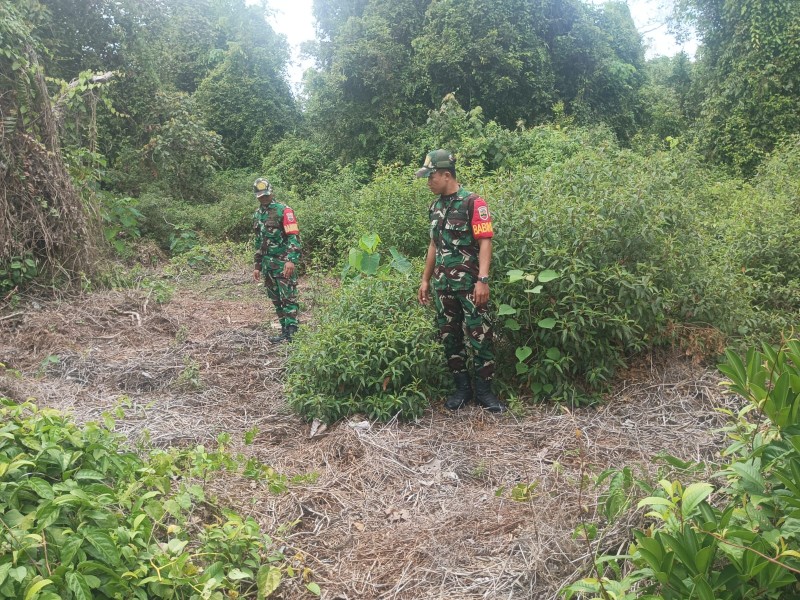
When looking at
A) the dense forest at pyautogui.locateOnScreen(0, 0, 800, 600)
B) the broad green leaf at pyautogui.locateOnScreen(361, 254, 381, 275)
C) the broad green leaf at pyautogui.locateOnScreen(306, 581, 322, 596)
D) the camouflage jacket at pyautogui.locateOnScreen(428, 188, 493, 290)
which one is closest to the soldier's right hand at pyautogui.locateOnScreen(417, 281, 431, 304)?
the dense forest at pyautogui.locateOnScreen(0, 0, 800, 600)

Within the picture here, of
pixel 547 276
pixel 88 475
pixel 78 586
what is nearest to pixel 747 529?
pixel 78 586

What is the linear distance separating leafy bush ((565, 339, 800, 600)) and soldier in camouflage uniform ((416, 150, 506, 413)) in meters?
2.26

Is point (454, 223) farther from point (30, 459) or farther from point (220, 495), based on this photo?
point (30, 459)

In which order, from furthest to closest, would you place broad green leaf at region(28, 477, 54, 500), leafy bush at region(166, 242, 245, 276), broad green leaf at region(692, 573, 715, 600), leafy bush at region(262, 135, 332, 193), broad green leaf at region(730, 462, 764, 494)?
1. leafy bush at region(262, 135, 332, 193)
2. leafy bush at region(166, 242, 245, 276)
3. broad green leaf at region(28, 477, 54, 500)
4. broad green leaf at region(730, 462, 764, 494)
5. broad green leaf at region(692, 573, 715, 600)

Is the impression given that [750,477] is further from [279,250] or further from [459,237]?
[279,250]

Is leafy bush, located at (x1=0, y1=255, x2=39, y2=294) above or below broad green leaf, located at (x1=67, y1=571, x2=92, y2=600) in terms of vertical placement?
above

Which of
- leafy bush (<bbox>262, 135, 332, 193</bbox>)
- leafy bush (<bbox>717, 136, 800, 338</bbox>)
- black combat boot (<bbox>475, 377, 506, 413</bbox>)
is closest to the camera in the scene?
black combat boot (<bbox>475, 377, 506, 413</bbox>)

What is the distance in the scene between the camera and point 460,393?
4.32m

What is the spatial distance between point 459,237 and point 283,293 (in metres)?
2.53

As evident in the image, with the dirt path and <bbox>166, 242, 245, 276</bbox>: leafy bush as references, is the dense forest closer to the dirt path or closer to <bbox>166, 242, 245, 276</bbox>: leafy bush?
<bbox>166, 242, 245, 276</bbox>: leafy bush

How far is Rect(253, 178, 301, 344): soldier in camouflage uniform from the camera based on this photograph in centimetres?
614

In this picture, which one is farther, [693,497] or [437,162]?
[437,162]

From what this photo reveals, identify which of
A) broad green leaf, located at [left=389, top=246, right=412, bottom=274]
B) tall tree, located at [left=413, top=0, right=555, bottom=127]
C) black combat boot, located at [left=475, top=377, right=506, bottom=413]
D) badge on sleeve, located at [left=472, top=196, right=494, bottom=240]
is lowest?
black combat boot, located at [left=475, top=377, right=506, bottom=413]

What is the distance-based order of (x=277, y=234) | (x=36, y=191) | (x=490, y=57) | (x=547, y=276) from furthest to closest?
1. (x=490, y=57)
2. (x=36, y=191)
3. (x=277, y=234)
4. (x=547, y=276)
